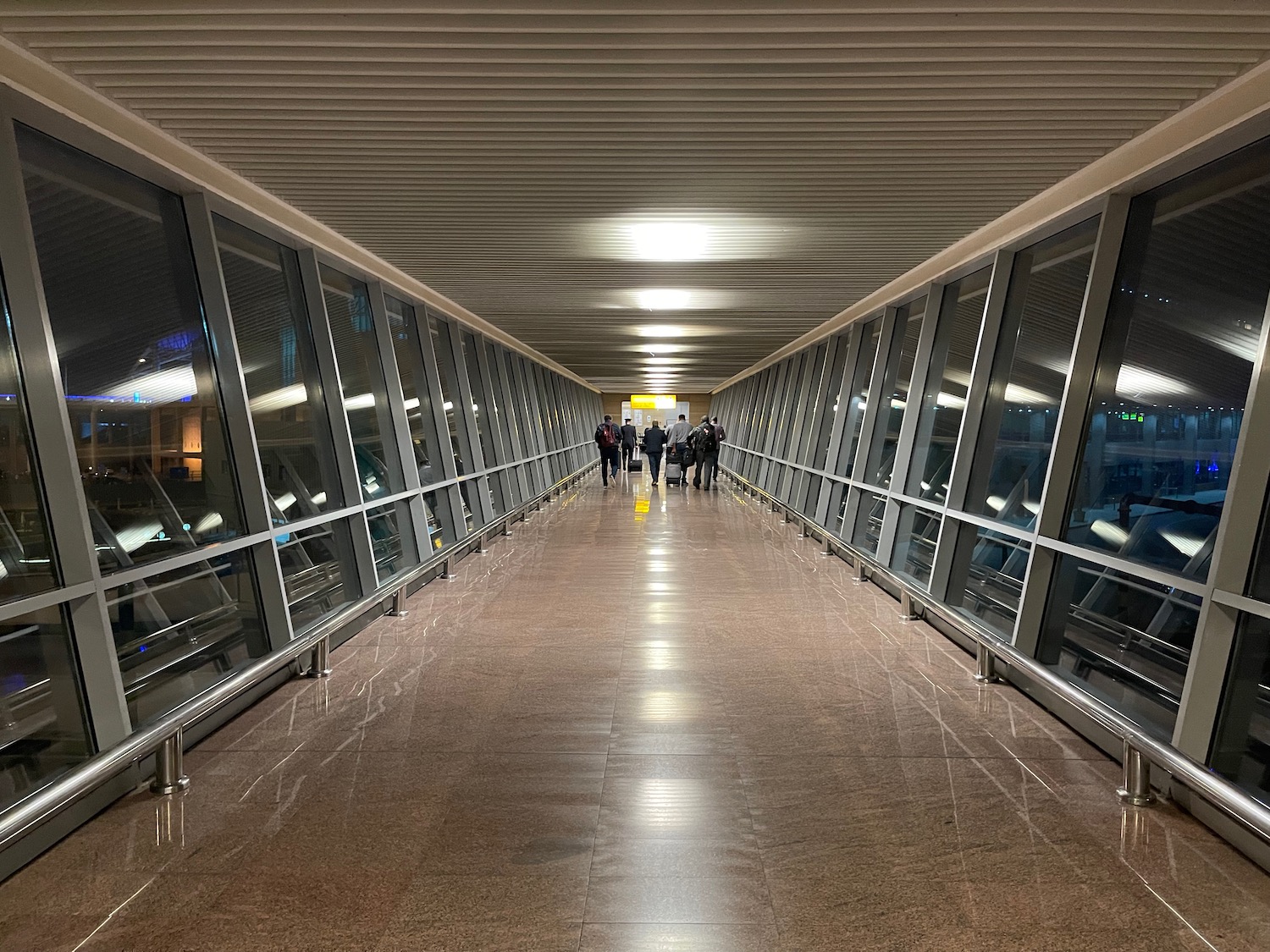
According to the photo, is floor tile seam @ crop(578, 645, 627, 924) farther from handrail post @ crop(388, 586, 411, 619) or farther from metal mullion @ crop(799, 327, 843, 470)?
metal mullion @ crop(799, 327, 843, 470)

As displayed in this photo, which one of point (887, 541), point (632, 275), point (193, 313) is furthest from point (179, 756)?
point (887, 541)

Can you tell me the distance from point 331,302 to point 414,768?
5584 millimetres

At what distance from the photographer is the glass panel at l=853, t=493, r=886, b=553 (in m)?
11.5

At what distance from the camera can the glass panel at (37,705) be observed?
3.85 m

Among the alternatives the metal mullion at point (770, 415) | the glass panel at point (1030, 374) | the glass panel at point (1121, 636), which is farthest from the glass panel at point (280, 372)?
the metal mullion at point (770, 415)

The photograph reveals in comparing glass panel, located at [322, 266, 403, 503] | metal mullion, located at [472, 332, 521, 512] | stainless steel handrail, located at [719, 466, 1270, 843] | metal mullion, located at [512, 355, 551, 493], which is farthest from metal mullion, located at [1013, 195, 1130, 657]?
metal mullion, located at [512, 355, 551, 493]

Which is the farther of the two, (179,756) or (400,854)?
(179,756)

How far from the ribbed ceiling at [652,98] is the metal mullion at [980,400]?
0.67m

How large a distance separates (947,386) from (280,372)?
19.0 feet

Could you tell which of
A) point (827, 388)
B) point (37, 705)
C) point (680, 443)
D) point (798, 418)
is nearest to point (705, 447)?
point (680, 443)

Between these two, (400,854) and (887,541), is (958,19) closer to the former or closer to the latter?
(400,854)

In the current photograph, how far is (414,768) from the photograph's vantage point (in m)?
4.21

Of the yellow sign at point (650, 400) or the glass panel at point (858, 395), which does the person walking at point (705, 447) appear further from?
the yellow sign at point (650, 400)

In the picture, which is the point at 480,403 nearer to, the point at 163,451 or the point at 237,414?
the point at 237,414
